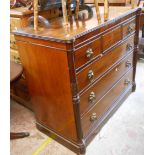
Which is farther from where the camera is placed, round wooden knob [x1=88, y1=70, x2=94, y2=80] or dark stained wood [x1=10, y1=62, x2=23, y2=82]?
dark stained wood [x1=10, y1=62, x2=23, y2=82]

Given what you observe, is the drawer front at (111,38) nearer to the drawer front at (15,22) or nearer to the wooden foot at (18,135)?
the drawer front at (15,22)

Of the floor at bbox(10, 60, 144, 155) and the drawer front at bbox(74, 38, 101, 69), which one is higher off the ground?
the drawer front at bbox(74, 38, 101, 69)

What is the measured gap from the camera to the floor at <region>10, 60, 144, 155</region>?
5.74 feet

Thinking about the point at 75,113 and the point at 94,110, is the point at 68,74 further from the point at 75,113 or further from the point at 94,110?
the point at 94,110

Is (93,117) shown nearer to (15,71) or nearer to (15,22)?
(15,71)

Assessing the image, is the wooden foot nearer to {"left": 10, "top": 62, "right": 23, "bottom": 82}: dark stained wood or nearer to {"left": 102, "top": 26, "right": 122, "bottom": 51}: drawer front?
{"left": 10, "top": 62, "right": 23, "bottom": 82}: dark stained wood

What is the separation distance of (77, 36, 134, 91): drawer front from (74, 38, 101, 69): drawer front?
7 centimetres

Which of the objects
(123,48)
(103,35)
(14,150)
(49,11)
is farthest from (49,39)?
(14,150)

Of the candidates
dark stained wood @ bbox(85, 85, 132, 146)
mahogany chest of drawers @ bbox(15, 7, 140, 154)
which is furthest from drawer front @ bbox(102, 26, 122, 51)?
dark stained wood @ bbox(85, 85, 132, 146)

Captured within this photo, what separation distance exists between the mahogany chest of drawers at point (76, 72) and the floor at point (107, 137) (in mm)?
78

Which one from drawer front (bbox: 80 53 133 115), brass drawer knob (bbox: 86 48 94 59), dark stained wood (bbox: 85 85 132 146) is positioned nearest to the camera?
brass drawer knob (bbox: 86 48 94 59)

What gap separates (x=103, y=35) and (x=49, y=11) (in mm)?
684

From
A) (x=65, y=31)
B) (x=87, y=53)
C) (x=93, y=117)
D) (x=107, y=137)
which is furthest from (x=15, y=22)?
(x=107, y=137)

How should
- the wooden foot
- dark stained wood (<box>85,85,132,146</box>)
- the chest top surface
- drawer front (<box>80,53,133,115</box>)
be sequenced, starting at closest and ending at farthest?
the chest top surface, drawer front (<box>80,53,133,115</box>), dark stained wood (<box>85,85,132,146</box>), the wooden foot
